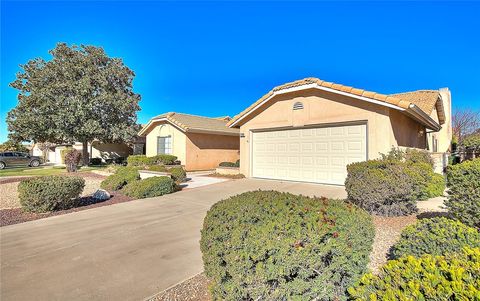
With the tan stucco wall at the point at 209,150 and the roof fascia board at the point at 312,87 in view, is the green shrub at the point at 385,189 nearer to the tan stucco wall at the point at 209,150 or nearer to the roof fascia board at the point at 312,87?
the roof fascia board at the point at 312,87

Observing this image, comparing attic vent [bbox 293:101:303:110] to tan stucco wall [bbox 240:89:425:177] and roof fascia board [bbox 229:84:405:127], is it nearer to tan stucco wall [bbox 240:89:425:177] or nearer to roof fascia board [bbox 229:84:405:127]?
tan stucco wall [bbox 240:89:425:177]

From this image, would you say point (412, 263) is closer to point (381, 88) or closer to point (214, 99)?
point (381, 88)

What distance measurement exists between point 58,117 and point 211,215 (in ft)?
75.7

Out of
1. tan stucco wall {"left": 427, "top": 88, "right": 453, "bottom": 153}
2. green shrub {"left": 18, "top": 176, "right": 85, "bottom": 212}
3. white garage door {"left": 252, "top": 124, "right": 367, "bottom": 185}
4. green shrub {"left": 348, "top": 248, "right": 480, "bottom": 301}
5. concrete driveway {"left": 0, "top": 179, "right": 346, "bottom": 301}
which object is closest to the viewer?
green shrub {"left": 348, "top": 248, "right": 480, "bottom": 301}

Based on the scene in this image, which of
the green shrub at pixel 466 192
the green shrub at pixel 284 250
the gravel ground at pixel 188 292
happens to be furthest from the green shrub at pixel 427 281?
the green shrub at pixel 466 192

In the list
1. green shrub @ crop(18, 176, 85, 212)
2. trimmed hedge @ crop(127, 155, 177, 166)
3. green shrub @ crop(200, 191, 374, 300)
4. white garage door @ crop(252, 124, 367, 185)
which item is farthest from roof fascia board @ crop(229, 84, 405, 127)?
green shrub @ crop(18, 176, 85, 212)

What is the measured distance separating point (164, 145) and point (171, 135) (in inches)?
48.9

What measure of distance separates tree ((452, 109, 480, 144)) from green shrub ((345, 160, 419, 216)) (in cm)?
3487

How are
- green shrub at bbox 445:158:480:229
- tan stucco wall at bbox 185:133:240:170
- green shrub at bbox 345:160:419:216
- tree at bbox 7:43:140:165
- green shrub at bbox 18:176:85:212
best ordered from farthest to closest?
1. tree at bbox 7:43:140:165
2. tan stucco wall at bbox 185:133:240:170
3. green shrub at bbox 18:176:85:212
4. green shrub at bbox 345:160:419:216
5. green shrub at bbox 445:158:480:229

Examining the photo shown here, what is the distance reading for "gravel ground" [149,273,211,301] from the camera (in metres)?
2.84

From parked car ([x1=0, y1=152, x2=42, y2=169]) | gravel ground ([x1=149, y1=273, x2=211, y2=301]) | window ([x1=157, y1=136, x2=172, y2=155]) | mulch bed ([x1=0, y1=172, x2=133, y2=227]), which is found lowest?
gravel ground ([x1=149, y1=273, x2=211, y2=301])

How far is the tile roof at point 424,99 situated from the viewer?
41.3 ft

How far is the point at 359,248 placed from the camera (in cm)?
244

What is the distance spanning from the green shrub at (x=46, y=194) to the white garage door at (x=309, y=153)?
852cm
